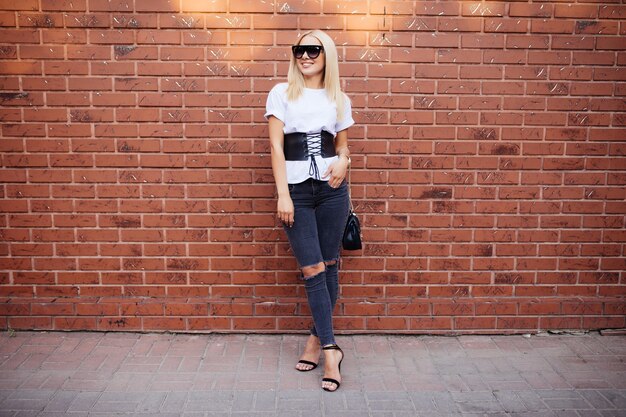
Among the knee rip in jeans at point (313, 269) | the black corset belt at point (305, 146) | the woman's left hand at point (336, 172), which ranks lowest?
the knee rip in jeans at point (313, 269)

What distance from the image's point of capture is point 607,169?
404 centimetres

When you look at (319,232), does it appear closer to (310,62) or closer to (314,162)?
(314,162)

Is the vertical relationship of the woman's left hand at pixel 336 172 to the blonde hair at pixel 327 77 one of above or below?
below

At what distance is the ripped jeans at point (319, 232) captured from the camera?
344 centimetres

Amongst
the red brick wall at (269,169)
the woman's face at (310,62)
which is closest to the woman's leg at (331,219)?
the red brick wall at (269,169)

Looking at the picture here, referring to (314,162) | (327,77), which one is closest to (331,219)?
(314,162)

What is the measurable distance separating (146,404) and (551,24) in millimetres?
3690

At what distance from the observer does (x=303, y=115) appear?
3348 millimetres

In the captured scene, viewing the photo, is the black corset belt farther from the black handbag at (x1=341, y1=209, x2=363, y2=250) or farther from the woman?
the black handbag at (x1=341, y1=209, x2=363, y2=250)

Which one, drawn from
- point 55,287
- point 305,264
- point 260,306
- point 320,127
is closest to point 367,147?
point 320,127

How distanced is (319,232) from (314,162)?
47cm

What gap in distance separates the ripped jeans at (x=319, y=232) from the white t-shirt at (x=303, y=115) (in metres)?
0.08

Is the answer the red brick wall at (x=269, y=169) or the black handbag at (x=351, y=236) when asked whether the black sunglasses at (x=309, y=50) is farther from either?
the black handbag at (x=351, y=236)

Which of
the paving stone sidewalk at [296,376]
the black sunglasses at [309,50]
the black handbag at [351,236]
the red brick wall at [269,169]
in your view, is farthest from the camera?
the red brick wall at [269,169]
